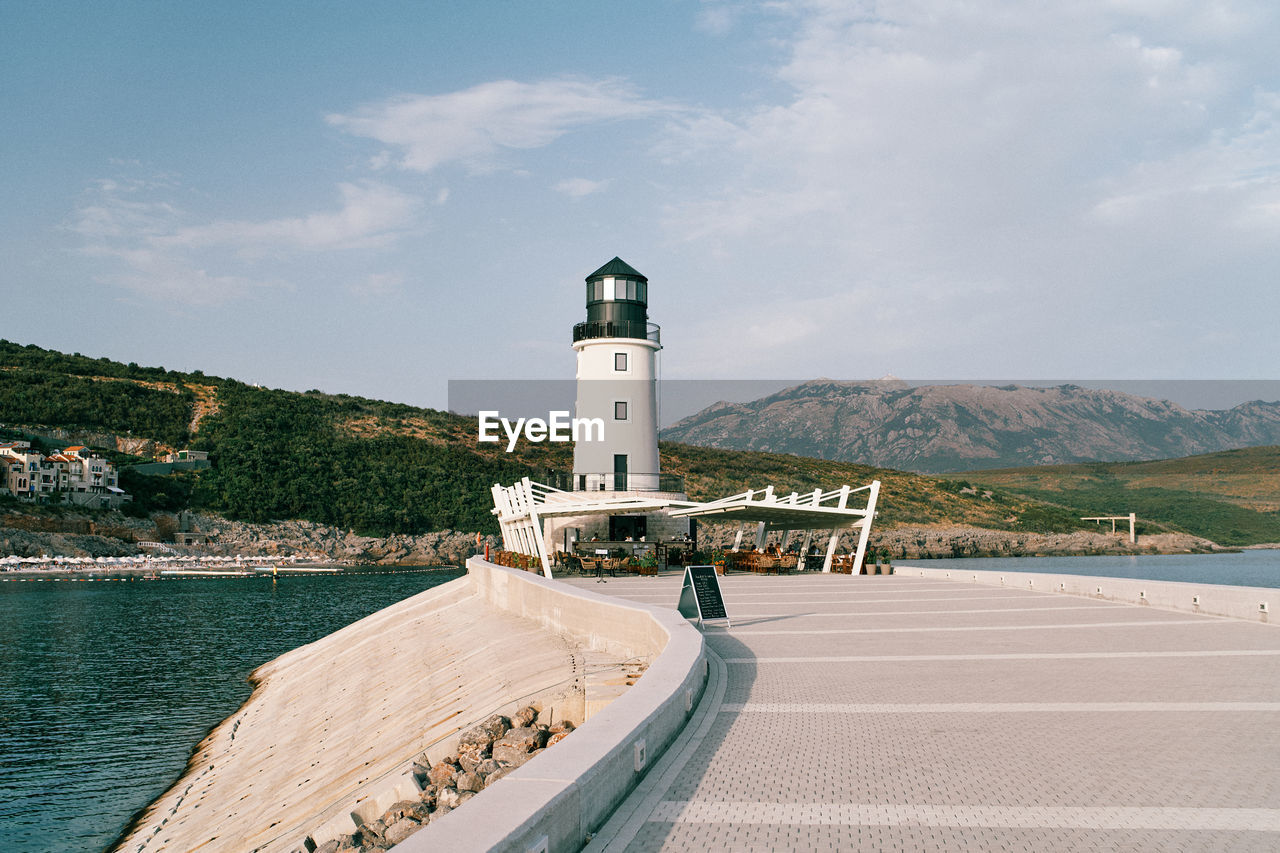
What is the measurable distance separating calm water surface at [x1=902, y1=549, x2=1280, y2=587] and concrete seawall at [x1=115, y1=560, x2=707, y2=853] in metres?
39.4

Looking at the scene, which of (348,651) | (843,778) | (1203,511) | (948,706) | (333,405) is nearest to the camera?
(843,778)

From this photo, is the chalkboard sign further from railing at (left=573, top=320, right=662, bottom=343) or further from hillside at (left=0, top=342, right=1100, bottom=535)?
hillside at (left=0, top=342, right=1100, bottom=535)

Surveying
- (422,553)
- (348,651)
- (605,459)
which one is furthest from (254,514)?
(348,651)

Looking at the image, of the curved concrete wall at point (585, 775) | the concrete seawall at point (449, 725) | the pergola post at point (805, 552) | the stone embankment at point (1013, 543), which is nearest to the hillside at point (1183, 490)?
the stone embankment at point (1013, 543)

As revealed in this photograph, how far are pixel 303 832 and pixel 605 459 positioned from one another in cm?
2412

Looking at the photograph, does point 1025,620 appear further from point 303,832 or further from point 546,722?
point 303,832

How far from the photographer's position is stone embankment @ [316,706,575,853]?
26.3 ft

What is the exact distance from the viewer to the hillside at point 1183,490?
114188 millimetres

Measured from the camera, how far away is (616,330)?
33062mm

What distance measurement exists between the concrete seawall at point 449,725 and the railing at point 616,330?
449 inches

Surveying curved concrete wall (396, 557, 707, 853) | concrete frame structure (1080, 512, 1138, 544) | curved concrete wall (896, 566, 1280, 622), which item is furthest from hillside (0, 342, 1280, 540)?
curved concrete wall (396, 557, 707, 853)

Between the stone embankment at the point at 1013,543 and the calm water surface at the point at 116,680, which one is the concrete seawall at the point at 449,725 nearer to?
the calm water surface at the point at 116,680

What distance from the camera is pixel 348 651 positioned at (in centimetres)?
2419

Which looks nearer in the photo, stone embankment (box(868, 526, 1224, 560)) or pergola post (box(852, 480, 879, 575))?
pergola post (box(852, 480, 879, 575))
